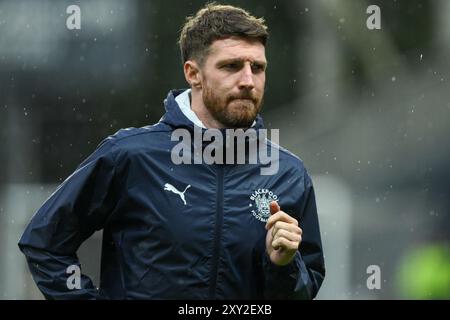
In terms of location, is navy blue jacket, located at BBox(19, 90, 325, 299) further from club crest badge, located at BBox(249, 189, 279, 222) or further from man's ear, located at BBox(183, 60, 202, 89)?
man's ear, located at BBox(183, 60, 202, 89)

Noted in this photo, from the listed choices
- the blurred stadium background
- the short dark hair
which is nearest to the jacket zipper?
the short dark hair

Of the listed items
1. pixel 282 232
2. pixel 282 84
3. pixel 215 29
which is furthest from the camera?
pixel 282 84

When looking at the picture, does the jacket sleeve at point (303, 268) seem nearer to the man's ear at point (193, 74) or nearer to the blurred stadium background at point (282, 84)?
the man's ear at point (193, 74)

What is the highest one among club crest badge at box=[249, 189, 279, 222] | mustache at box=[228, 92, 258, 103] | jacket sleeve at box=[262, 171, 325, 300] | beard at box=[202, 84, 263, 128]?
mustache at box=[228, 92, 258, 103]

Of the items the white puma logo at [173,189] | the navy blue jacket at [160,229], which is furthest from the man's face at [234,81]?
the white puma logo at [173,189]

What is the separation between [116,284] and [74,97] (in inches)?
425

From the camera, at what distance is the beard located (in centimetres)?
432

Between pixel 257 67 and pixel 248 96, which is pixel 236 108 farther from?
pixel 257 67

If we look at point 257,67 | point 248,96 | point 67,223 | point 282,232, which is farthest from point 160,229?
point 257,67

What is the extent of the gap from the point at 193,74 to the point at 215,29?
17 centimetres

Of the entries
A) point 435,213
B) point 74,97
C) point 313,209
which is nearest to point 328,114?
point 74,97

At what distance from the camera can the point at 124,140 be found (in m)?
4.34

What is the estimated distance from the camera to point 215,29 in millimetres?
4484

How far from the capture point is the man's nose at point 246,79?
14.1 feet
